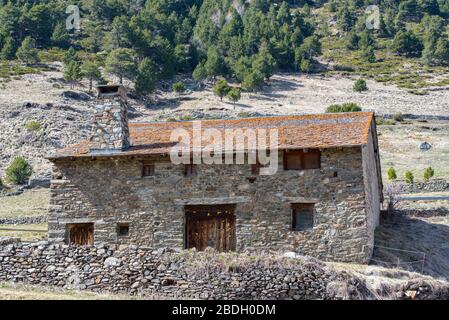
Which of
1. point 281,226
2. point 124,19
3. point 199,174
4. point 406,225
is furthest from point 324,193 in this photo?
point 124,19

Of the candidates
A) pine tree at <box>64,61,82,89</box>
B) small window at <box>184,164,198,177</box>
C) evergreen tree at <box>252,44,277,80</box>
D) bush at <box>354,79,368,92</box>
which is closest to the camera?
small window at <box>184,164,198,177</box>

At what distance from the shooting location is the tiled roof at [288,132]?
2285cm

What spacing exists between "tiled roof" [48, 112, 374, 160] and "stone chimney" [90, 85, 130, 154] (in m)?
0.35

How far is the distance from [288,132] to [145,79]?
8439 centimetres

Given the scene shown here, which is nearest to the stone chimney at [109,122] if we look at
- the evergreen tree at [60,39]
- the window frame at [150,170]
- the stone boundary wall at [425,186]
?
the window frame at [150,170]

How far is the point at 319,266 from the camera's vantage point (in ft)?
59.4

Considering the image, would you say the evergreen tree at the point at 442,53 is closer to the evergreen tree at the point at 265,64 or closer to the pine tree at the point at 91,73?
the evergreen tree at the point at 265,64

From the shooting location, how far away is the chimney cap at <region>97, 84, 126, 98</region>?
24.2 metres

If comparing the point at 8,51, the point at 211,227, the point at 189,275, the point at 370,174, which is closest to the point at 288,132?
the point at 370,174

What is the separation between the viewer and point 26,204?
4650 cm

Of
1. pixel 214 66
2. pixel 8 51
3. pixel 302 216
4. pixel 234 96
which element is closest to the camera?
pixel 302 216

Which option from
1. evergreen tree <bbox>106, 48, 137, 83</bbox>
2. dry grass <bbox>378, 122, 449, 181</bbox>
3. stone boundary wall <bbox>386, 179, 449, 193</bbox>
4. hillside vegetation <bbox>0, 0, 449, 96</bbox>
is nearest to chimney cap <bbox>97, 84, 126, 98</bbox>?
stone boundary wall <bbox>386, 179, 449, 193</bbox>

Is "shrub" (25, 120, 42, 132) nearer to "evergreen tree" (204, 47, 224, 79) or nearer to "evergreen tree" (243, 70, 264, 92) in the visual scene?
"evergreen tree" (243, 70, 264, 92)

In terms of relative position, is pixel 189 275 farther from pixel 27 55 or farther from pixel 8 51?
pixel 8 51
